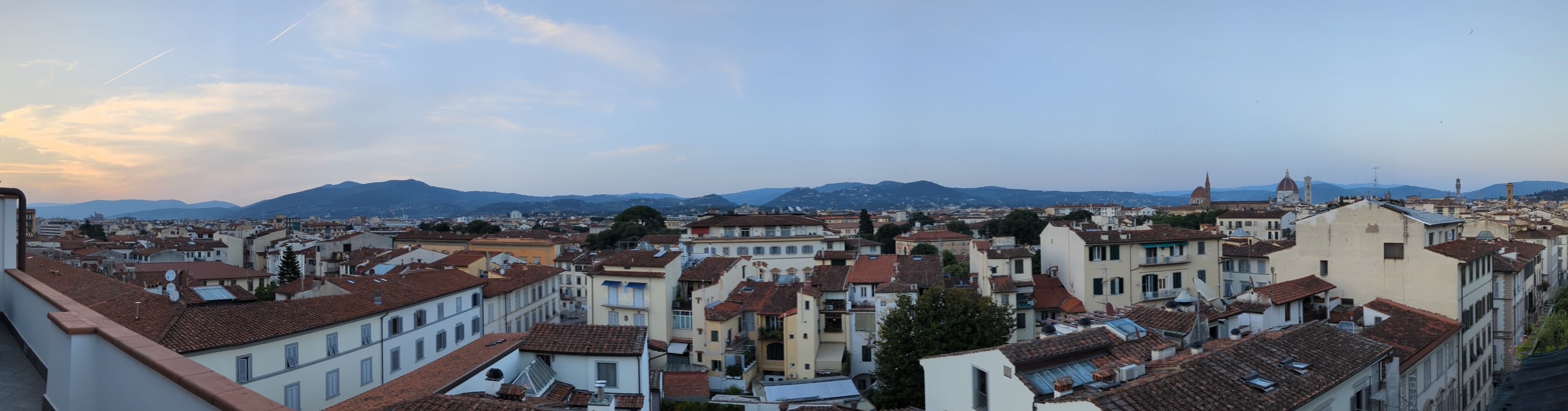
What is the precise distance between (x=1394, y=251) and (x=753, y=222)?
3188cm

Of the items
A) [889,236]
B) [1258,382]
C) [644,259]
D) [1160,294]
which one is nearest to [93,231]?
[644,259]

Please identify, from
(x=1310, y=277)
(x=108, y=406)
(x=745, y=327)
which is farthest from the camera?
(x=745, y=327)

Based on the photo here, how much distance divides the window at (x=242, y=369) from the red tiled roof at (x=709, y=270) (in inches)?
675

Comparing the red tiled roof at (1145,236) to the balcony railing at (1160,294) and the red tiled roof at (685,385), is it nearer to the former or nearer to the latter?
the balcony railing at (1160,294)

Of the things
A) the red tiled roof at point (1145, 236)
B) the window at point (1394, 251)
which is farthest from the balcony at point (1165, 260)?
the window at point (1394, 251)

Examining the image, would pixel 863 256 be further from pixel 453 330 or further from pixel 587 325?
pixel 587 325

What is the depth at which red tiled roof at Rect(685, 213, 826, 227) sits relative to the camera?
147 feet

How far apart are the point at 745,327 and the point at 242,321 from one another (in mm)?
17480

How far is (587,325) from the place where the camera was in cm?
1570

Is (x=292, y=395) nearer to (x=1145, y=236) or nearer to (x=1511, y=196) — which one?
(x=1145, y=236)

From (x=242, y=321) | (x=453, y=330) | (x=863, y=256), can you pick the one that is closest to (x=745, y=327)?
(x=863, y=256)

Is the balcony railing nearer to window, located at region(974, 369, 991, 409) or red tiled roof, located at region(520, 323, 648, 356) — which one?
window, located at region(974, 369, 991, 409)

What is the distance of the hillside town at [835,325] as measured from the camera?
31.6ft

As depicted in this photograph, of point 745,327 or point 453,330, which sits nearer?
point 453,330
